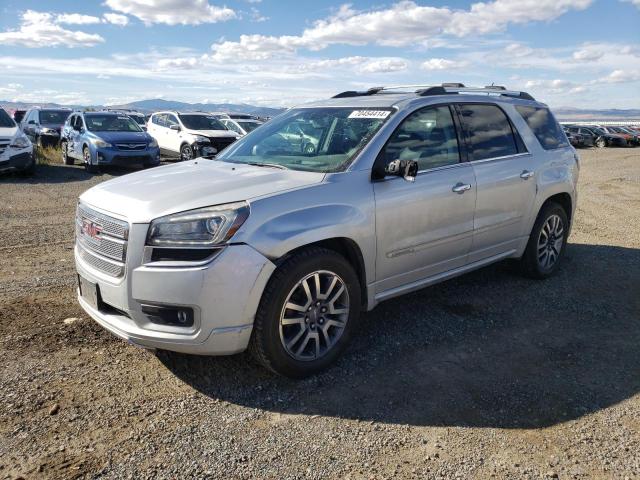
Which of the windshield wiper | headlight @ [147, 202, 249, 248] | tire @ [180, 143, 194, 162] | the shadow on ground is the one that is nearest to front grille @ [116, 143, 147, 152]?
tire @ [180, 143, 194, 162]

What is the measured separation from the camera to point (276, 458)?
9.01ft

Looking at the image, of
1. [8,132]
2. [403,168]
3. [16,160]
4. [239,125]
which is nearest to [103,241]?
[403,168]

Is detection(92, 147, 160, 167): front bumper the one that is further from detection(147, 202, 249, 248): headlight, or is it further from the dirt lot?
detection(147, 202, 249, 248): headlight

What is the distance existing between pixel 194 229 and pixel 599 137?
128ft

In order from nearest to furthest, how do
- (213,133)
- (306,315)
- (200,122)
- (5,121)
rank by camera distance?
(306,315) → (5,121) → (213,133) → (200,122)

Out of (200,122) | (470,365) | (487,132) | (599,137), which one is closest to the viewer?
(470,365)

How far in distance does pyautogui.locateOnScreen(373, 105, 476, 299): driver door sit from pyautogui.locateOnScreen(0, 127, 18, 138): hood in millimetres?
11450

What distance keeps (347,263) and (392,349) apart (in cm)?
83


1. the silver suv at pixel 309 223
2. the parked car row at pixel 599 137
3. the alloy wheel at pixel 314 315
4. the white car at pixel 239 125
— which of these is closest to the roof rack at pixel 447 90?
the silver suv at pixel 309 223

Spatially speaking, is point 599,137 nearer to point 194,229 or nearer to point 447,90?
point 447,90

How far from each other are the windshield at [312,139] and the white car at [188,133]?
11.5 metres

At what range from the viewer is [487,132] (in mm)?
4848

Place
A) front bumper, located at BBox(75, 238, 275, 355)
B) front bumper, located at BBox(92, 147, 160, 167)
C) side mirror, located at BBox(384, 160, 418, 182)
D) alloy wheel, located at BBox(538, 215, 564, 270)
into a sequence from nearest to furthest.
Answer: front bumper, located at BBox(75, 238, 275, 355) → side mirror, located at BBox(384, 160, 418, 182) → alloy wheel, located at BBox(538, 215, 564, 270) → front bumper, located at BBox(92, 147, 160, 167)

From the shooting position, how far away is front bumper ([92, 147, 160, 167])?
46.3ft
